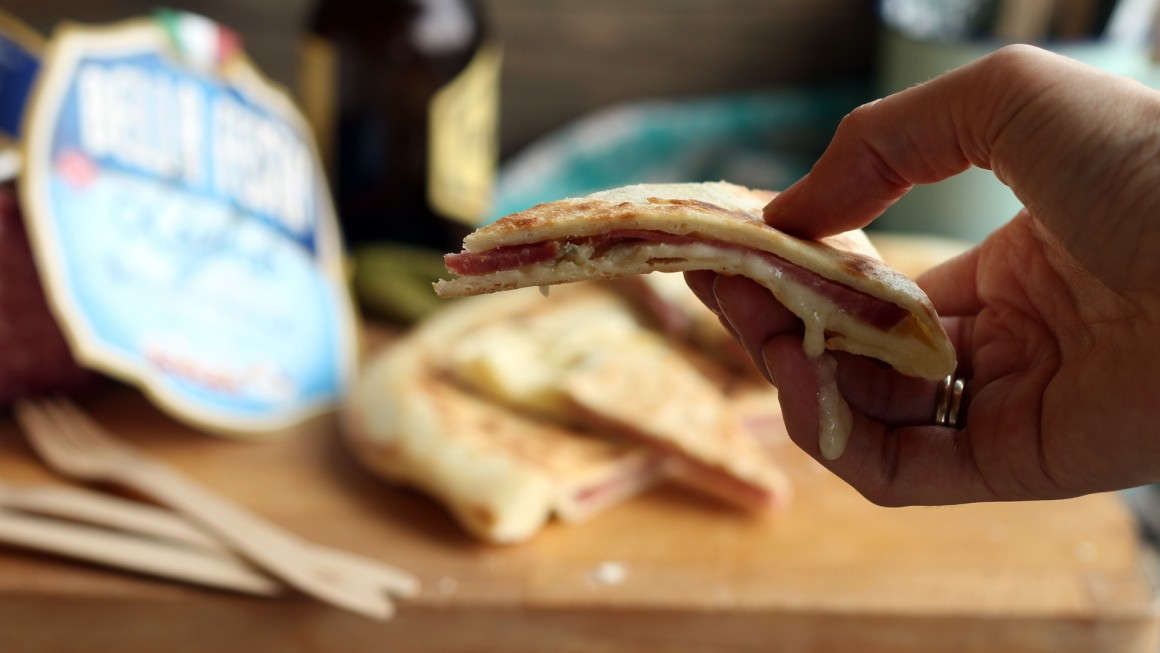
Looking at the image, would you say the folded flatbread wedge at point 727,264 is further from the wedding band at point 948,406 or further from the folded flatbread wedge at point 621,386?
the folded flatbread wedge at point 621,386

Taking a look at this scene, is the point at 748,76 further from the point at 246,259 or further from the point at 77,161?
the point at 77,161

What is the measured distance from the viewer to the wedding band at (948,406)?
101 cm

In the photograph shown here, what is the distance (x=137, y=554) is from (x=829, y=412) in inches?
36.7

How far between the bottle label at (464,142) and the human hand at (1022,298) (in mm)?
1138

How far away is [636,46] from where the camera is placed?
8.63 feet

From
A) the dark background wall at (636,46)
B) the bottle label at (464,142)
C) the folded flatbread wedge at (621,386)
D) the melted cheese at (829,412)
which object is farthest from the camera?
the dark background wall at (636,46)

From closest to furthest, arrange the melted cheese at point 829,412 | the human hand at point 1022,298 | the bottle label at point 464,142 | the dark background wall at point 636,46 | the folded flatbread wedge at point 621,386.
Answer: the human hand at point 1022,298, the melted cheese at point 829,412, the folded flatbread wedge at point 621,386, the bottle label at point 464,142, the dark background wall at point 636,46

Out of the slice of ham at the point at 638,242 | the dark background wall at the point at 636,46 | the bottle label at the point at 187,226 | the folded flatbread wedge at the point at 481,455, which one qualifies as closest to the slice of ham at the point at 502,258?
the slice of ham at the point at 638,242

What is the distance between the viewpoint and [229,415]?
5.68ft

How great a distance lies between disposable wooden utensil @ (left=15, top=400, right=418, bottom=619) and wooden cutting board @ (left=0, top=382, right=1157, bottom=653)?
3cm

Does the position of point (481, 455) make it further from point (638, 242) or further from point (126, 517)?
point (638, 242)

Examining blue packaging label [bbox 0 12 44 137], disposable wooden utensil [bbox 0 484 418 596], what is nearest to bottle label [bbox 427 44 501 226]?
blue packaging label [bbox 0 12 44 137]

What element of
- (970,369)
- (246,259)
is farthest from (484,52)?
(970,369)

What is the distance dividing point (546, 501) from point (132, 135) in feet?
2.63
